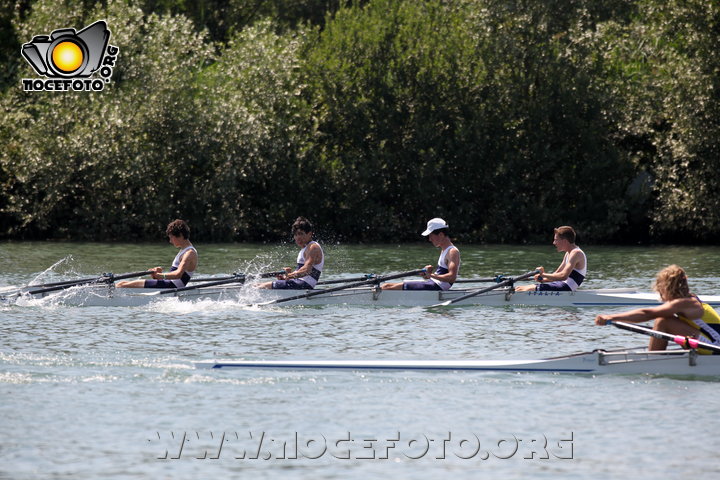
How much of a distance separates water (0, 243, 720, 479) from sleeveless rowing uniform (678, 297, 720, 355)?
528 mm

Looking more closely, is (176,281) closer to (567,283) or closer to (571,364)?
(567,283)

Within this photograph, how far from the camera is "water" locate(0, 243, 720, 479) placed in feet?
34.0

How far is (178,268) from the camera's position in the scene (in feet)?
66.8

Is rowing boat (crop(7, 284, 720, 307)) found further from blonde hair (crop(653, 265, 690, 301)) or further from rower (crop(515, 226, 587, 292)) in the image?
blonde hair (crop(653, 265, 690, 301))

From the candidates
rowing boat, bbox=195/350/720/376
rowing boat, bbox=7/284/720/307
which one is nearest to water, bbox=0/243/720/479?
rowing boat, bbox=195/350/720/376

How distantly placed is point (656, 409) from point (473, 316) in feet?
26.0

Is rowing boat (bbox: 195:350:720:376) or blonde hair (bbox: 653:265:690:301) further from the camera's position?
rowing boat (bbox: 195:350:720:376)

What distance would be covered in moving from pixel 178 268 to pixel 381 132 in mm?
24691

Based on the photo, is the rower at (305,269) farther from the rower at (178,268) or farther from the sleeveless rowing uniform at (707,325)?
the sleeveless rowing uniform at (707,325)

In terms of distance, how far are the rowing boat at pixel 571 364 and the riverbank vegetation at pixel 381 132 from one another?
27770 millimetres

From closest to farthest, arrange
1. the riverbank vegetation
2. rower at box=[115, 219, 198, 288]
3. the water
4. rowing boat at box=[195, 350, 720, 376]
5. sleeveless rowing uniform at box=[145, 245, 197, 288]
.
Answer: the water
rowing boat at box=[195, 350, 720, 376]
rower at box=[115, 219, 198, 288]
sleeveless rowing uniform at box=[145, 245, 197, 288]
the riverbank vegetation

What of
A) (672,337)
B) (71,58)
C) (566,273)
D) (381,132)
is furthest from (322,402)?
(71,58)

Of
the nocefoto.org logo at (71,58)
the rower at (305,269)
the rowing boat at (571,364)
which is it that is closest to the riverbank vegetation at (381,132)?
the nocefoto.org logo at (71,58)

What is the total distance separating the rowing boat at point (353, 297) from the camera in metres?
20.6
